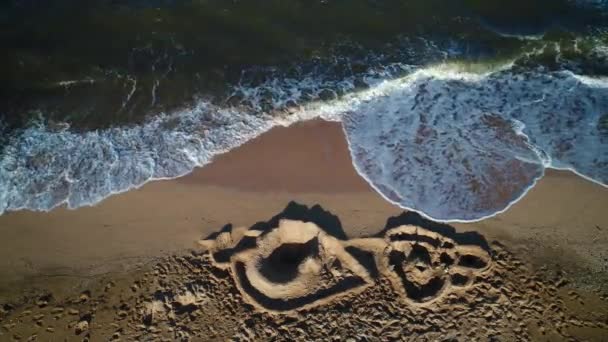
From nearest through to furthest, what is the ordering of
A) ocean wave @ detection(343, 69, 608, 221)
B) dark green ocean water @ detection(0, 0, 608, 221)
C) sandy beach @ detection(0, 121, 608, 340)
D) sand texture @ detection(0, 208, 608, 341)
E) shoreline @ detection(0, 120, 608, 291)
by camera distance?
sand texture @ detection(0, 208, 608, 341), sandy beach @ detection(0, 121, 608, 340), shoreline @ detection(0, 120, 608, 291), ocean wave @ detection(343, 69, 608, 221), dark green ocean water @ detection(0, 0, 608, 221)

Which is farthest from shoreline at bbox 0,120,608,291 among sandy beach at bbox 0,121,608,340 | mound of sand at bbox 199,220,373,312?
mound of sand at bbox 199,220,373,312

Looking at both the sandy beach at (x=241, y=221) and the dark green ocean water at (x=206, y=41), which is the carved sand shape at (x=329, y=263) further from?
the dark green ocean water at (x=206, y=41)

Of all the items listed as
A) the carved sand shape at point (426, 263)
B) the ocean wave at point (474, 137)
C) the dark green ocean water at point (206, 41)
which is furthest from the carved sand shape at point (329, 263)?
the dark green ocean water at point (206, 41)

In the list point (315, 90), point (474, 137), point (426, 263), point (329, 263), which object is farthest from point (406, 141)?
point (329, 263)

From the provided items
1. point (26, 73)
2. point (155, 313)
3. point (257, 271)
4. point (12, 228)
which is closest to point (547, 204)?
point (257, 271)

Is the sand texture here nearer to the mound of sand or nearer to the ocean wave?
the mound of sand

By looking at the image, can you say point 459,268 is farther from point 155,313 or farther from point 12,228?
point 12,228

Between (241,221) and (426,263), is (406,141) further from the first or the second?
(241,221)
